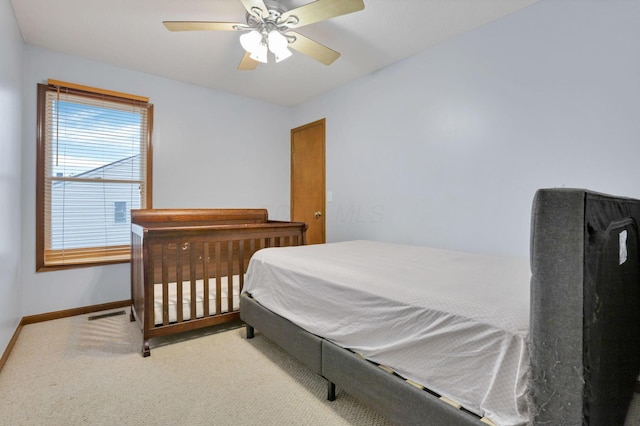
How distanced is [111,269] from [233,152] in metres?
1.84

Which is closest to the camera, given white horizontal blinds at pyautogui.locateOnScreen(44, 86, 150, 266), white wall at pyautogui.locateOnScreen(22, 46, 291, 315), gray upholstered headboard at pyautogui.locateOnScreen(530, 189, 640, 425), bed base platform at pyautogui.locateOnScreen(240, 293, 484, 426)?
gray upholstered headboard at pyautogui.locateOnScreen(530, 189, 640, 425)

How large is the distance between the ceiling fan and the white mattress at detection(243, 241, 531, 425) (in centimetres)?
142

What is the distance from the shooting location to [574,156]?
1.93 meters

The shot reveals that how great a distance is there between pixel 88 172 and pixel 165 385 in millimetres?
2241

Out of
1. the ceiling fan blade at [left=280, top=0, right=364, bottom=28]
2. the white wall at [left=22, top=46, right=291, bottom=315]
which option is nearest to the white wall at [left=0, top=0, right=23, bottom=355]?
the white wall at [left=22, top=46, right=291, bottom=315]

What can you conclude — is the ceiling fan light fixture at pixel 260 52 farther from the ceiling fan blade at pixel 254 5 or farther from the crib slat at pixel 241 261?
the crib slat at pixel 241 261

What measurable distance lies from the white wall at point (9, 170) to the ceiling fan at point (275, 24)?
1.12 m

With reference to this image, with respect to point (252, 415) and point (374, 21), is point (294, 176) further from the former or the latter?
point (252, 415)

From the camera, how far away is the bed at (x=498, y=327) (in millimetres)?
766

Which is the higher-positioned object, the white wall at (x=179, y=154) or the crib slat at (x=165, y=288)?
the white wall at (x=179, y=154)

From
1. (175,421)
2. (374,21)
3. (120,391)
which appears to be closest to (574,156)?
(374,21)

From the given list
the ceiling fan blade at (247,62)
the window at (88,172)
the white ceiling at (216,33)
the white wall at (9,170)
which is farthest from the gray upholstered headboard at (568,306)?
the window at (88,172)

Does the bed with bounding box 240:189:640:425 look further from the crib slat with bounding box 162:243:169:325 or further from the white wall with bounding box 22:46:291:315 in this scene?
the white wall with bounding box 22:46:291:315

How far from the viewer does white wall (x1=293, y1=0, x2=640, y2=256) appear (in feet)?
5.86
